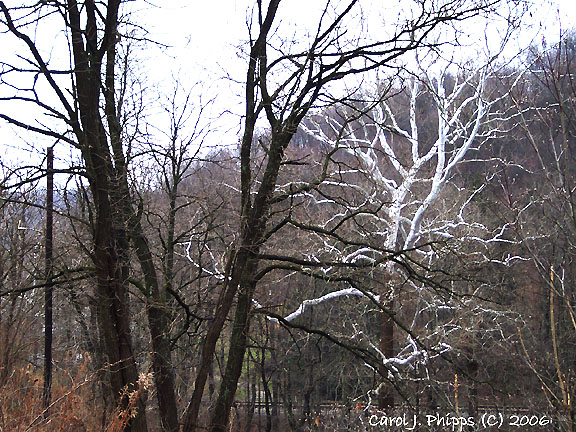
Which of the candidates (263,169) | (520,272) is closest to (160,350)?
(263,169)

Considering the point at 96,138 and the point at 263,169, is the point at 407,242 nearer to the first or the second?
the point at 263,169

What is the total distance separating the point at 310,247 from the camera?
52.4ft

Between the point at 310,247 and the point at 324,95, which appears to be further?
the point at 310,247

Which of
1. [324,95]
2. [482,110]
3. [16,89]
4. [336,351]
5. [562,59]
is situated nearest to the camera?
[562,59]

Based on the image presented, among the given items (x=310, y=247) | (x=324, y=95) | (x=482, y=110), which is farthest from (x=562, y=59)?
(x=482, y=110)

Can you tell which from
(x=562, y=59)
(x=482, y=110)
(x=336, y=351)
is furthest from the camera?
(x=336, y=351)

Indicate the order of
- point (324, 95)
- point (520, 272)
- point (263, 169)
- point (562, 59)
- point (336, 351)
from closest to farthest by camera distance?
point (562, 59) < point (324, 95) < point (263, 169) < point (520, 272) < point (336, 351)

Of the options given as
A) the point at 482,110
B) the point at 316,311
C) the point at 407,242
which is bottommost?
the point at 316,311

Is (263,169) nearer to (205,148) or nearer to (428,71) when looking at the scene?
(205,148)

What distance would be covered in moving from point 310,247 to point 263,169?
786 centimetres

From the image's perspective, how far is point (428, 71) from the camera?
17.6 m

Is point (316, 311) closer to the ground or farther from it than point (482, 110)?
closer to the ground

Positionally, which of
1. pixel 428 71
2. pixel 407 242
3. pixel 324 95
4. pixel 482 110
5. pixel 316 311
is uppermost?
pixel 428 71

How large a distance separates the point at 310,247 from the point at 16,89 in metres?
10.1
